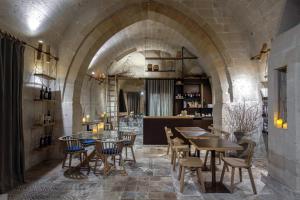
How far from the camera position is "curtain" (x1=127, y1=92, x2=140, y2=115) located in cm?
1278

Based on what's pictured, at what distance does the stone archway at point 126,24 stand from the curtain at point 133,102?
22.6ft

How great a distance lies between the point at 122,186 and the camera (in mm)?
3727

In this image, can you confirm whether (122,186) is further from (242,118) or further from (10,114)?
(242,118)

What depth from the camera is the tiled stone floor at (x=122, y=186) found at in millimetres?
3336

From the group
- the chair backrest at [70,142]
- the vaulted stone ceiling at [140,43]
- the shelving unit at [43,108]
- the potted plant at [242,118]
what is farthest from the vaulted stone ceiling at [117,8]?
the chair backrest at [70,142]

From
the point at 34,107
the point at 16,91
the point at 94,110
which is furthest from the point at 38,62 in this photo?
the point at 94,110

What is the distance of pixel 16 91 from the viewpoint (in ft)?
12.0

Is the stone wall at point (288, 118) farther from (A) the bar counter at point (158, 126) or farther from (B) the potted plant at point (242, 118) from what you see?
(A) the bar counter at point (158, 126)

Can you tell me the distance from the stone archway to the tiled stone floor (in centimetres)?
164

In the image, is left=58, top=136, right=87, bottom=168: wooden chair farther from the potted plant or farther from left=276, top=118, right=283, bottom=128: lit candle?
the potted plant

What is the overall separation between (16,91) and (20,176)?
1.51m

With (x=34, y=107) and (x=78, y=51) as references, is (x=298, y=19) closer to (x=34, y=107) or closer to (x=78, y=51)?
(x=78, y=51)

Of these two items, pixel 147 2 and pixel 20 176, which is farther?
pixel 147 2

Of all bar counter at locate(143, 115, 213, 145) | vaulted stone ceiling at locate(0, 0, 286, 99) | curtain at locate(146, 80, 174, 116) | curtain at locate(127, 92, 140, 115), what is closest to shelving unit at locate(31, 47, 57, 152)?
vaulted stone ceiling at locate(0, 0, 286, 99)
